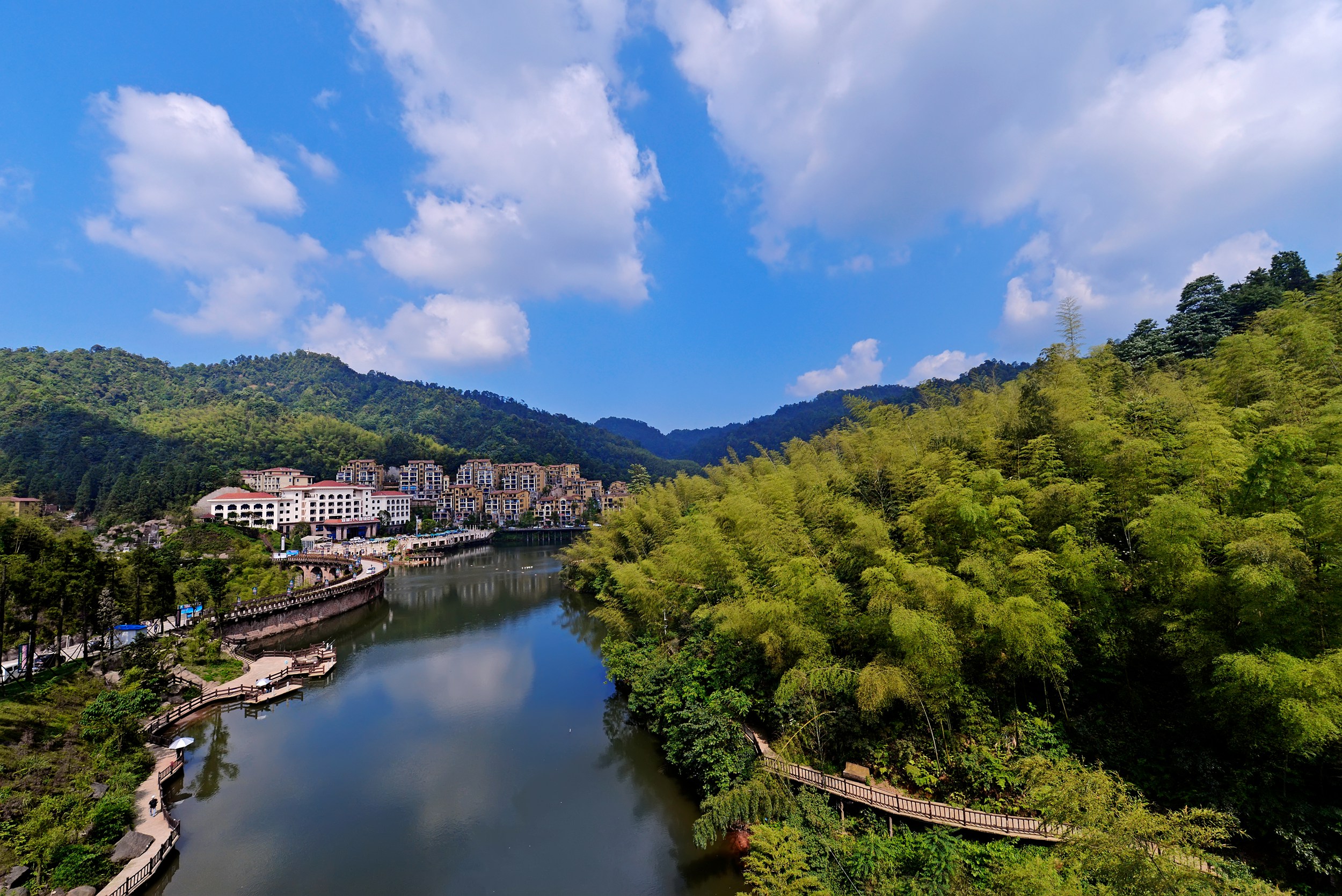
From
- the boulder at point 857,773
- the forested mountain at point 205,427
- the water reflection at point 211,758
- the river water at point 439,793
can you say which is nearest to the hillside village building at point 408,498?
the forested mountain at point 205,427

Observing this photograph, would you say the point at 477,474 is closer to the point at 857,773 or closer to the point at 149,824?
the point at 149,824

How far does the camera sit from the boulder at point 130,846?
707 cm

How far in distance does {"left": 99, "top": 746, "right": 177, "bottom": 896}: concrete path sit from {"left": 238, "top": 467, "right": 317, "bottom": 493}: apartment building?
44.6 m

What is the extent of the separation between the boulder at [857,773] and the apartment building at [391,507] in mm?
50676

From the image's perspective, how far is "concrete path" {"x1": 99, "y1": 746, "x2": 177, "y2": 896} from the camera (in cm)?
682

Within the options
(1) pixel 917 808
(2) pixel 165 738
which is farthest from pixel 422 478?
(1) pixel 917 808

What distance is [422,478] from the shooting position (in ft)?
198

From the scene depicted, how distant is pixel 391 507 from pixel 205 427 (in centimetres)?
2505

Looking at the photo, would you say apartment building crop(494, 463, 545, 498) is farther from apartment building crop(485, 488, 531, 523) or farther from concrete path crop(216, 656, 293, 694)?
concrete path crop(216, 656, 293, 694)

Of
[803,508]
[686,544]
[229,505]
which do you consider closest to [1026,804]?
[803,508]

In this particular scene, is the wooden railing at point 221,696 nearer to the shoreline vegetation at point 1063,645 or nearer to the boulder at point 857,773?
the shoreline vegetation at point 1063,645

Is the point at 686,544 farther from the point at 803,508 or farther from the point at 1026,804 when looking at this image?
the point at 1026,804

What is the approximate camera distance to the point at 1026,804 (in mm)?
6137

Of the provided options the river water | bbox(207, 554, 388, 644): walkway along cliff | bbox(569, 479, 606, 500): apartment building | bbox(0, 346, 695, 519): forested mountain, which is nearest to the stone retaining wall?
bbox(207, 554, 388, 644): walkway along cliff
